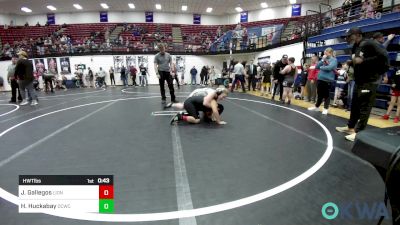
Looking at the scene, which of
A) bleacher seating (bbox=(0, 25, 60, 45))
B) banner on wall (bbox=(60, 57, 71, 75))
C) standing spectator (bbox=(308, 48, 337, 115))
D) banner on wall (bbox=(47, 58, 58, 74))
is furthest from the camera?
bleacher seating (bbox=(0, 25, 60, 45))

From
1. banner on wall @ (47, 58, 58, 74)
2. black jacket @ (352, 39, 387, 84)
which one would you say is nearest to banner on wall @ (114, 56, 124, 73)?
banner on wall @ (47, 58, 58, 74)

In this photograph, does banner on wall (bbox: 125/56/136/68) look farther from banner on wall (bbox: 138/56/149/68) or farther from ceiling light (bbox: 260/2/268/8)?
ceiling light (bbox: 260/2/268/8)

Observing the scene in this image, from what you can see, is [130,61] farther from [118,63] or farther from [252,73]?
[252,73]

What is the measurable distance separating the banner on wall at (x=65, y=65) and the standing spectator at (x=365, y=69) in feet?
69.5

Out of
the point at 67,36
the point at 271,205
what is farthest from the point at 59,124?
the point at 67,36

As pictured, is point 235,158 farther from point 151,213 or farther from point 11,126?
point 11,126

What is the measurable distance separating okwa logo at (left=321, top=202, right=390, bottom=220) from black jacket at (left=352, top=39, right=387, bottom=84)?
2415 millimetres

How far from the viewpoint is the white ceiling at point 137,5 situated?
21766 millimetres

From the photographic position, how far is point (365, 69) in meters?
3.79

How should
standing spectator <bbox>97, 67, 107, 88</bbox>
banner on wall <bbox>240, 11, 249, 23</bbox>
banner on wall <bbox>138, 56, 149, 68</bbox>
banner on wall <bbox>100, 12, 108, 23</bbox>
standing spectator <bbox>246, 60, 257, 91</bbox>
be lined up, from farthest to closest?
banner on wall <bbox>240, 11, 249, 23</bbox> < banner on wall <bbox>100, 12, 108, 23</bbox> < banner on wall <bbox>138, 56, 149, 68</bbox> < standing spectator <bbox>97, 67, 107, 88</bbox> < standing spectator <bbox>246, 60, 257, 91</bbox>

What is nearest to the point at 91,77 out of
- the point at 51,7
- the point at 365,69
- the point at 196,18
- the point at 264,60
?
the point at 51,7

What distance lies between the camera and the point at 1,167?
2.90m

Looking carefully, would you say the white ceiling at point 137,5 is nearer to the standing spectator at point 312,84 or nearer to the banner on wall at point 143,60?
the banner on wall at point 143,60

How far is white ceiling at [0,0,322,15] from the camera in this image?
21.8m
